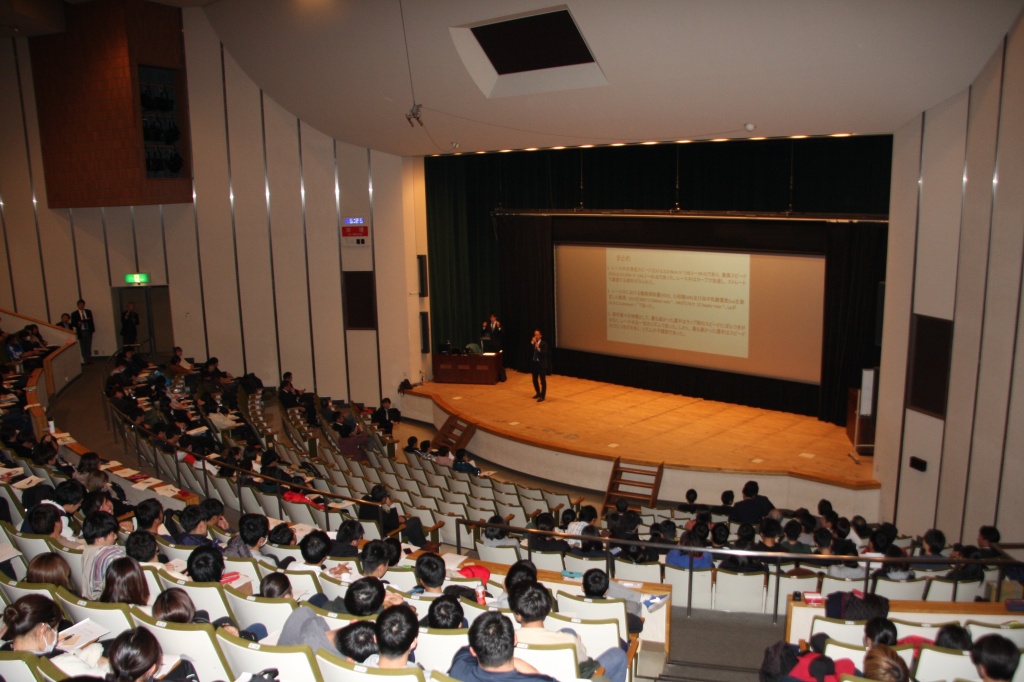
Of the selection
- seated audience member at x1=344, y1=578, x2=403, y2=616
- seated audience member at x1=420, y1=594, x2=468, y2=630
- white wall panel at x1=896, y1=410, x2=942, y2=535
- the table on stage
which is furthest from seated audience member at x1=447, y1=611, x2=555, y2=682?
the table on stage

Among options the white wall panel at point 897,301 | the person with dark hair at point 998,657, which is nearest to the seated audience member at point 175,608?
the person with dark hair at point 998,657

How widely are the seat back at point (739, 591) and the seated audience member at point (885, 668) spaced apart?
232cm

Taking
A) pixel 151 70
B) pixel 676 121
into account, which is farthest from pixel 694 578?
pixel 151 70

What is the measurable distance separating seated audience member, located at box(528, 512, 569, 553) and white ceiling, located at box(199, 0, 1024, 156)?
19.2ft

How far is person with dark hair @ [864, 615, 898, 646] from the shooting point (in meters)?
4.12

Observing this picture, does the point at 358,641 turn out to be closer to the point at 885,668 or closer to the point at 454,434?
the point at 885,668

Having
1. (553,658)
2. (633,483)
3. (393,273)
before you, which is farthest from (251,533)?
(393,273)

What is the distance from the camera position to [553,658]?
378 cm

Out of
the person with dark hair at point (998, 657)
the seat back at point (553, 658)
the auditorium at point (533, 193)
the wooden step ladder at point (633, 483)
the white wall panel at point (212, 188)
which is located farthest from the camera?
the white wall panel at point (212, 188)

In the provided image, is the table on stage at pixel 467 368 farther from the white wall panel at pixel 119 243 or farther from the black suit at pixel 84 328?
the black suit at pixel 84 328

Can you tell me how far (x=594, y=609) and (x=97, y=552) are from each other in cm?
313

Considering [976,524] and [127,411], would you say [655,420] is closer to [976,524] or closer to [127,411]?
[976,524]

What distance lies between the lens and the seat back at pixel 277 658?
3.56 meters

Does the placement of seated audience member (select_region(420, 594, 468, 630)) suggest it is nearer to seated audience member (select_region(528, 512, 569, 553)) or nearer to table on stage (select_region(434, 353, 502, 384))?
seated audience member (select_region(528, 512, 569, 553))
